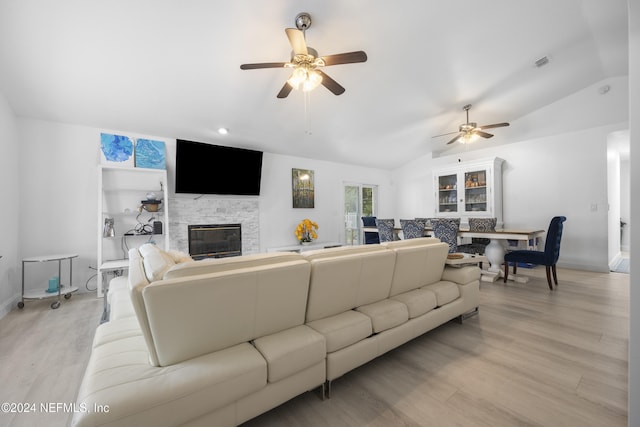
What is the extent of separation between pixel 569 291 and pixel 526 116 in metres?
3.59

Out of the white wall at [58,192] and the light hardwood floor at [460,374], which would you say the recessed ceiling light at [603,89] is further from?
the white wall at [58,192]

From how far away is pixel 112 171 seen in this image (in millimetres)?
3881

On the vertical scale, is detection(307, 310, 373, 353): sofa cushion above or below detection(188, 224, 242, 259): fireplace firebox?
below

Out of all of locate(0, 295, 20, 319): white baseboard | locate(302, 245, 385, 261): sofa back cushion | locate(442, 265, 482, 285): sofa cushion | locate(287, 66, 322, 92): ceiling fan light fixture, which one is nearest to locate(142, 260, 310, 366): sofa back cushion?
locate(302, 245, 385, 261): sofa back cushion

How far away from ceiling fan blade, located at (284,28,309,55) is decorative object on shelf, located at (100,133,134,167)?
127 inches

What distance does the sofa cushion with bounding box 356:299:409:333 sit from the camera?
5.89 ft

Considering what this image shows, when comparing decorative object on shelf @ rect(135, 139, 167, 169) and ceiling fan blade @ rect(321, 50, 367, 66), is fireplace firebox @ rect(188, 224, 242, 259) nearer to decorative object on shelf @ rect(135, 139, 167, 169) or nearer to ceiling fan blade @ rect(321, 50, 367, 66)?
decorative object on shelf @ rect(135, 139, 167, 169)

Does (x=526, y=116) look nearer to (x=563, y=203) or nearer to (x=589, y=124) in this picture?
(x=589, y=124)

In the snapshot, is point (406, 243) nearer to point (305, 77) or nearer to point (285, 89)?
point (305, 77)

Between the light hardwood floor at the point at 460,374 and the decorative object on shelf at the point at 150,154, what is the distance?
226cm

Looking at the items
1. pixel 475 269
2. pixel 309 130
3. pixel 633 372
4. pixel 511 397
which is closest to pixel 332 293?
pixel 511 397

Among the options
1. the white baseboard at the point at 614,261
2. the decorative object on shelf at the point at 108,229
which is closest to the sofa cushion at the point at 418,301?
the decorative object on shelf at the point at 108,229

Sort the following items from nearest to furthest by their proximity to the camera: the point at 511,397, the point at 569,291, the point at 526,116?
1. the point at 511,397
2. the point at 569,291
3. the point at 526,116

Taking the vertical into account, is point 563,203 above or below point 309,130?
below
